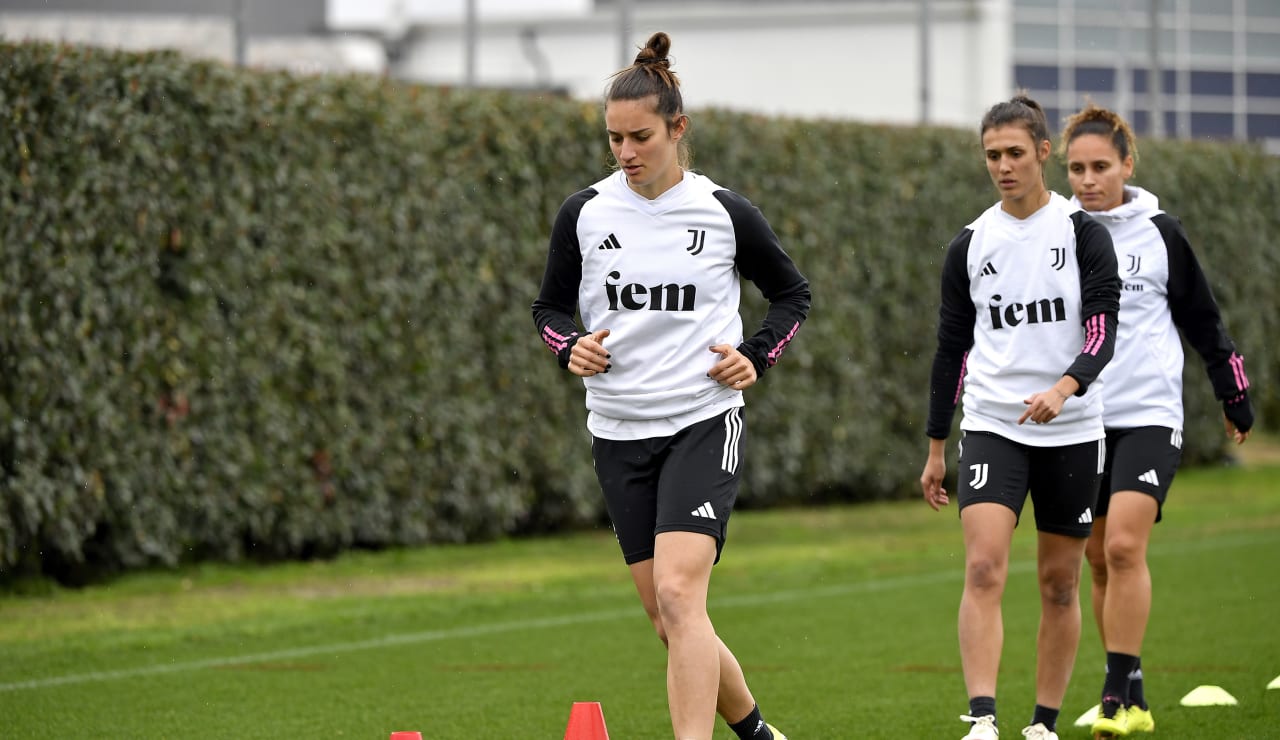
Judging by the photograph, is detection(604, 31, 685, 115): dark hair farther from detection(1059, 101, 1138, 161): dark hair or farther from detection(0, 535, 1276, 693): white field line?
detection(0, 535, 1276, 693): white field line

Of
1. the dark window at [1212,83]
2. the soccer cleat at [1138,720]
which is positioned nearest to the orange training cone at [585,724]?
the soccer cleat at [1138,720]

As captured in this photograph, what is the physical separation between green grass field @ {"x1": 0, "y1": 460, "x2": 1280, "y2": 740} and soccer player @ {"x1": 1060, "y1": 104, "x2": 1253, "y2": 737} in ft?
1.91

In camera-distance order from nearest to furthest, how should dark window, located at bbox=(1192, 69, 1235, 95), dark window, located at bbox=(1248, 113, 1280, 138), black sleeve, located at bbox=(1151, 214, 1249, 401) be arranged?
black sleeve, located at bbox=(1151, 214, 1249, 401), dark window, located at bbox=(1192, 69, 1235, 95), dark window, located at bbox=(1248, 113, 1280, 138)

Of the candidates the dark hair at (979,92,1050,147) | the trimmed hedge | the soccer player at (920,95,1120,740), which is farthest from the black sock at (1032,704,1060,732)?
the trimmed hedge

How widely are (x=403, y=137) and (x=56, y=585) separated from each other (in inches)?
177

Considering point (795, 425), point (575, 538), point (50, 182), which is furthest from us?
point (795, 425)

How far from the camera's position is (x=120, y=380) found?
488 inches

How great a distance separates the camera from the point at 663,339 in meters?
5.99

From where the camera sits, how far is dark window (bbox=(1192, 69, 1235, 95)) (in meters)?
50.8

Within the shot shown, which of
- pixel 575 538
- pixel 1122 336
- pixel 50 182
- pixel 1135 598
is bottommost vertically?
pixel 575 538

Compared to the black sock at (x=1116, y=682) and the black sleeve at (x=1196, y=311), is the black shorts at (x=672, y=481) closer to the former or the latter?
the black sock at (x=1116, y=682)

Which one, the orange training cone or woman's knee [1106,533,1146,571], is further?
woman's knee [1106,533,1146,571]

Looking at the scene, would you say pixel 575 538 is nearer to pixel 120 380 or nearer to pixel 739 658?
pixel 120 380

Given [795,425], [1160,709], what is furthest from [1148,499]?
[795,425]
